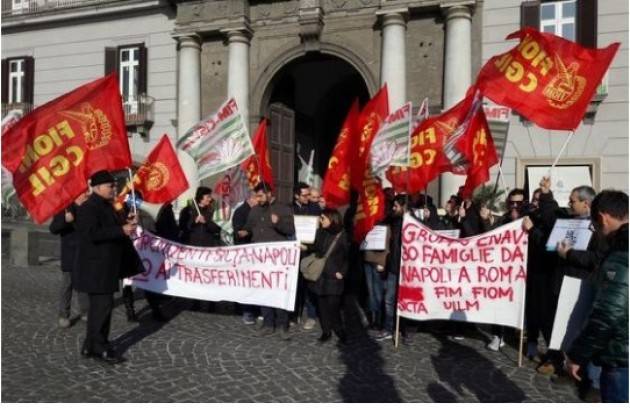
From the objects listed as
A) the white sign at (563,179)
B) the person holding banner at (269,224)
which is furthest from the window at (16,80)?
the white sign at (563,179)

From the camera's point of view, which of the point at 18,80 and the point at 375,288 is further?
the point at 18,80

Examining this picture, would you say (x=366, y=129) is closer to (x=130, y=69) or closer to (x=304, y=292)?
(x=304, y=292)

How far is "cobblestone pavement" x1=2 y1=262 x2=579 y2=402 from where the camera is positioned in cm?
463

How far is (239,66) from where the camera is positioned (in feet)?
49.5

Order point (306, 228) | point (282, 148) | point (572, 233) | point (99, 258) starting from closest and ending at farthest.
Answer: point (572, 233), point (99, 258), point (306, 228), point (282, 148)

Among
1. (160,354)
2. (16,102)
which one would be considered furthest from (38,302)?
(16,102)

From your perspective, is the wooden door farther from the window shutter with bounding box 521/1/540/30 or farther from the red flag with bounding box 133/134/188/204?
the red flag with bounding box 133/134/188/204

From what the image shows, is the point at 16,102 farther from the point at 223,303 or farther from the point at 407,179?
the point at 407,179

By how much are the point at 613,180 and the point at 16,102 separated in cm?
1902

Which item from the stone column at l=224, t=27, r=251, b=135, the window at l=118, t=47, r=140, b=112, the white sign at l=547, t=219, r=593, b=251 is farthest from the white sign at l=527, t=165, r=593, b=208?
the window at l=118, t=47, r=140, b=112

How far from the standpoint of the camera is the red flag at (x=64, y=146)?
5.23m

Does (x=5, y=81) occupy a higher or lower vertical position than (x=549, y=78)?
→ higher

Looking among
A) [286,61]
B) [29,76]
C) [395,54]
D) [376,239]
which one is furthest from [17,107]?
[376,239]

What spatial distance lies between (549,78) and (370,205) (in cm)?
254
